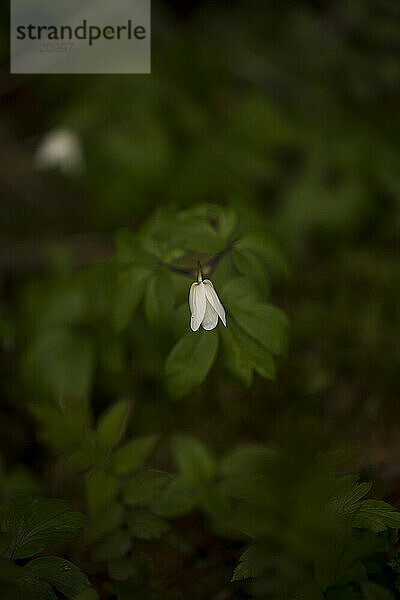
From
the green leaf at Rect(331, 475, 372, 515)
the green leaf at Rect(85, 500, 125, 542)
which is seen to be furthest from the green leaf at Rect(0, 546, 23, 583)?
the green leaf at Rect(331, 475, 372, 515)

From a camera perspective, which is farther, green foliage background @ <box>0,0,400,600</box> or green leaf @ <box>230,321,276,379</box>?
green leaf @ <box>230,321,276,379</box>

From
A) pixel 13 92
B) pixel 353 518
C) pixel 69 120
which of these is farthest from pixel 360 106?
pixel 353 518

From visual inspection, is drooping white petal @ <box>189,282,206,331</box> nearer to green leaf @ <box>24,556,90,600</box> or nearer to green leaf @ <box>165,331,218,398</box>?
green leaf @ <box>165,331,218,398</box>

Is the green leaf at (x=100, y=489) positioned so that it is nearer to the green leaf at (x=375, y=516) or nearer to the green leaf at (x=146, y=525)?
the green leaf at (x=146, y=525)

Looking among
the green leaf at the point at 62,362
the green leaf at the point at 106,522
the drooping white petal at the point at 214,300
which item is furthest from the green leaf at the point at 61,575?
the green leaf at the point at 62,362

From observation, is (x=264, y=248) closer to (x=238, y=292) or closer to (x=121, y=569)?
(x=238, y=292)

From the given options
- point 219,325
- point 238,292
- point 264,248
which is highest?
point 264,248

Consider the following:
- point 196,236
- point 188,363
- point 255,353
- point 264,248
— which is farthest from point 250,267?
point 188,363
